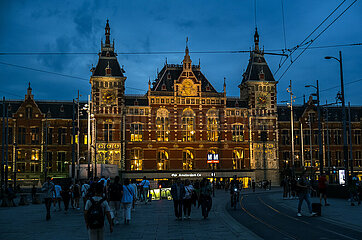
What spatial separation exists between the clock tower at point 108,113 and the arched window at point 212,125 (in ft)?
39.2

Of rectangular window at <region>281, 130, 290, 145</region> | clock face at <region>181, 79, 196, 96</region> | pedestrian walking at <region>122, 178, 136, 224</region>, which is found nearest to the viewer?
pedestrian walking at <region>122, 178, 136, 224</region>

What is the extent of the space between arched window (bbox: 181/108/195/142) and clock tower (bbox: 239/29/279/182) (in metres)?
8.60

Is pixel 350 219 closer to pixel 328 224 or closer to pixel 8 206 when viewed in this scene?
pixel 328 224

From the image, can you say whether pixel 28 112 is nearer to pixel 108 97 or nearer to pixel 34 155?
pixel 34 155

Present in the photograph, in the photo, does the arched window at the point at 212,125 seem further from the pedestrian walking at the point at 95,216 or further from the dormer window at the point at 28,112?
the pedestrian walking at the point at 95,216

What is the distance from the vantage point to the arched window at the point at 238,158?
2384 inches

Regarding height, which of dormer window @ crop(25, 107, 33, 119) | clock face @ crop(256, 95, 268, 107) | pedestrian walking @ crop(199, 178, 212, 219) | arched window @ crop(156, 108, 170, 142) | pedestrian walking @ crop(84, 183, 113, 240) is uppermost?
clock face @ crop(256, 95, 268, 107)

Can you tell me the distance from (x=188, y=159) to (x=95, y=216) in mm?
50635

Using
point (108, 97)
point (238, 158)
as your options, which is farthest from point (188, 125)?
point (108, 97)

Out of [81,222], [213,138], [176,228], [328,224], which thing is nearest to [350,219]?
[328,224]

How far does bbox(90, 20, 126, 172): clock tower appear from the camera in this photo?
2222 inches

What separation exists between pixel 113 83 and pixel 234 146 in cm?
1902

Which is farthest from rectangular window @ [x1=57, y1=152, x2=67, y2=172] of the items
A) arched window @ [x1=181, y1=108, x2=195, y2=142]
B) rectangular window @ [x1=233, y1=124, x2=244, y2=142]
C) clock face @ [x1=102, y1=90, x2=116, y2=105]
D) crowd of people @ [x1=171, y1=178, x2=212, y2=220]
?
crowd of people @ [x1=171, y1=178, x2=212, y2=220]

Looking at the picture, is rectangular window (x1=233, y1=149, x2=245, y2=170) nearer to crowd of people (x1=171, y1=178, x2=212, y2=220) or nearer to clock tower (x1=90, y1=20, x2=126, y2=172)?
clock tower (x1=90, y1=20, x2=126, y2=172)
